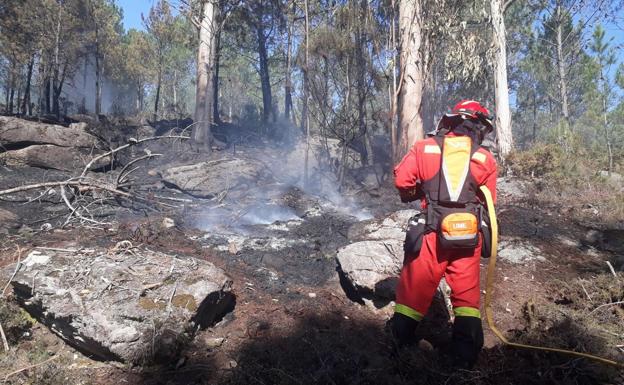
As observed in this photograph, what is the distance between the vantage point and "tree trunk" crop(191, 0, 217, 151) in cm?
1358

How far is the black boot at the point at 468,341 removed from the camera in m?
2.77

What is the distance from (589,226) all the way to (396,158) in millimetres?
4189

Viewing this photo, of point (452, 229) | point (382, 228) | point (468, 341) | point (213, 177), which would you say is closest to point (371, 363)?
point (468, 341)

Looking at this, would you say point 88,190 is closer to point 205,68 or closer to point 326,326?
point 326,326

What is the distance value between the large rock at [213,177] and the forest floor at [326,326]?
2.66 meters

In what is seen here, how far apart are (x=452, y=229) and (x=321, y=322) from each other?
1614 millimetres

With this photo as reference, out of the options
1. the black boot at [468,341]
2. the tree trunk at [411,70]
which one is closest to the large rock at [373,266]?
the black boot at [468,341]

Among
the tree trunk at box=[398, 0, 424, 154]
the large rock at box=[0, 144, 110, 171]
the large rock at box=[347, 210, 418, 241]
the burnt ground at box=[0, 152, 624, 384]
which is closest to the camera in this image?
the burnt ground at box=[0, 152, 624, 384]

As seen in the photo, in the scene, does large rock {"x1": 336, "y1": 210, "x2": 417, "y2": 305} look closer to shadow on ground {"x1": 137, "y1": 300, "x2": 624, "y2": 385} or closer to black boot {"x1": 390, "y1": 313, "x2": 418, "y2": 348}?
shadow on ground {"x1": 137, "y1": 300, "x2": 624, "y2": 385}

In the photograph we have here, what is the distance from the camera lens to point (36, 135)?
35.4ft

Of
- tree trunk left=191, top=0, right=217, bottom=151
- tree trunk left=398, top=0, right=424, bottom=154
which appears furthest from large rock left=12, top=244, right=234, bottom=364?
tree trunk left=191, top=0, right=217, bottom=151

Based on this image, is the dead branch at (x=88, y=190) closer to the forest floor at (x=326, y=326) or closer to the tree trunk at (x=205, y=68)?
the forest floor at (x=326, y=326)

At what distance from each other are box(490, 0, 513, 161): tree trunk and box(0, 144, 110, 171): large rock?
10.9 meters

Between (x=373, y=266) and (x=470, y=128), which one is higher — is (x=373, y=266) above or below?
below
